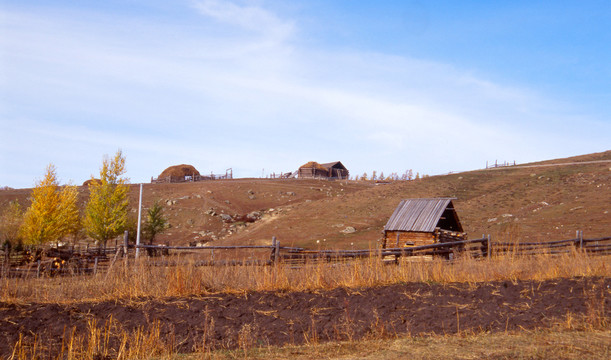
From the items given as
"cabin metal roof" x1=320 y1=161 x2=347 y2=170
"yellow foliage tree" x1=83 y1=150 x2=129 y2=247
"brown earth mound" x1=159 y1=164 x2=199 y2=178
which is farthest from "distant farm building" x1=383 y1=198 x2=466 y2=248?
"brown earth mound" x1=159 y1=164 x2=199 y2=178

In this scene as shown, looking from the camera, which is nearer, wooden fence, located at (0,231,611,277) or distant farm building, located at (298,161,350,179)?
wooden fence, located at (0,231,611,277)

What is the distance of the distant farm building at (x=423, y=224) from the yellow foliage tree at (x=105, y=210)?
20852mm

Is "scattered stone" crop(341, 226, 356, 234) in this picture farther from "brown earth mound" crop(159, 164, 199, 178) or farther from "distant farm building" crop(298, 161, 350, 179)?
"brown earth mound" crop(159, 164, 199, 178)

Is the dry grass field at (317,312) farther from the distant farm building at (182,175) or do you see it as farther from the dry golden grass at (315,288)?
the distant farm building at (182,175)

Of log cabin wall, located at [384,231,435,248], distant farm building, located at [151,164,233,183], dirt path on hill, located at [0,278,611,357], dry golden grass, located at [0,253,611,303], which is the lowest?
dirt path on hill, located at [0,278,611,357]

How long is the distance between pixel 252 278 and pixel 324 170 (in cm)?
8112

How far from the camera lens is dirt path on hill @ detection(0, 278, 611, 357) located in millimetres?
6945

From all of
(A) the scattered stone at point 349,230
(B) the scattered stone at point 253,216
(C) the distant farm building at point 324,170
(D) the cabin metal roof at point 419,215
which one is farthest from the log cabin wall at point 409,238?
(C) the distant farm building at point 324,170

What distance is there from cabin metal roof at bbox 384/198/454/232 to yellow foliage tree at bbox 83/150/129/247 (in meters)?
21.1

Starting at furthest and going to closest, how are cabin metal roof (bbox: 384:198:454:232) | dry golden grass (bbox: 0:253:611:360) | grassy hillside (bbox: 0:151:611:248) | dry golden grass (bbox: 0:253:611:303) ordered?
grassy hillside (bbox: 0:151:611:248) < cabin metal roof (bbox: 384:198:454:232) < dry golden grass (bbox: 0:253:611:303) < dry golden grass (bbox: 0:253:611:360)

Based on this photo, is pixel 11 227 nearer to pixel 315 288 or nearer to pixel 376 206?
pixel 315 288

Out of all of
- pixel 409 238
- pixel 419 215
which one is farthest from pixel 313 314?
pixel 409 238

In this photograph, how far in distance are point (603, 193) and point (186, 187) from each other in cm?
5423

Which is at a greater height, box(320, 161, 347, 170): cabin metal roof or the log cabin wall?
box(320, 161, 347, 170): cabin metal roof
